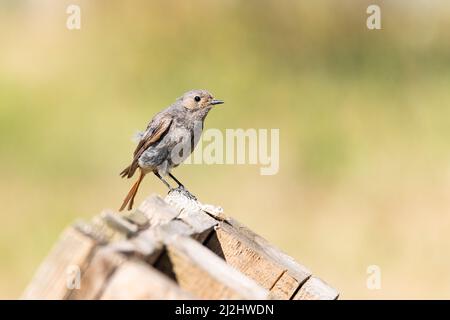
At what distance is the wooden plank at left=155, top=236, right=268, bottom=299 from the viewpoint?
256cm

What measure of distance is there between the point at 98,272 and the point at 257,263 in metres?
1.08

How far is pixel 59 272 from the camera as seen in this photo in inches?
96.8

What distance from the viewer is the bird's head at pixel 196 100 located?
23.8ft

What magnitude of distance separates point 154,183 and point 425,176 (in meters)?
2.41

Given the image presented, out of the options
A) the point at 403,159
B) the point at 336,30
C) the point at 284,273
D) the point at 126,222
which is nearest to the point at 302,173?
the point at 403,159

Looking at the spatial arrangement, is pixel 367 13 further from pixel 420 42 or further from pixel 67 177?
pixel 67 177

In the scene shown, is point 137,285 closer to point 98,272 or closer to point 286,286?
point 98,272

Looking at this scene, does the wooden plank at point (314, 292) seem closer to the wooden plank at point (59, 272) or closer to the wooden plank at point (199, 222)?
the wooden plank at point (199, 222)

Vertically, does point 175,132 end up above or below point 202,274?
below

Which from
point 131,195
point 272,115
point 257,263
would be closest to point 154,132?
point 131,195

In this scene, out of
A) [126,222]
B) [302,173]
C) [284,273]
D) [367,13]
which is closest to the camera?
[126,222]

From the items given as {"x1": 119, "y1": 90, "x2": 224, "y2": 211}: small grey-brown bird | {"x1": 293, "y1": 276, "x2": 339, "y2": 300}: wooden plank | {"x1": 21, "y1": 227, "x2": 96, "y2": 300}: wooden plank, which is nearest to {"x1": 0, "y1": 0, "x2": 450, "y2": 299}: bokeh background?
{"x1": 119, "y1": 90, "x2": 224, "y2": 211}: small grey-brown bird

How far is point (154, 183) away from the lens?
8.63 metres

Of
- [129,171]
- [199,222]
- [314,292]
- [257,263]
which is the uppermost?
[199,222]
